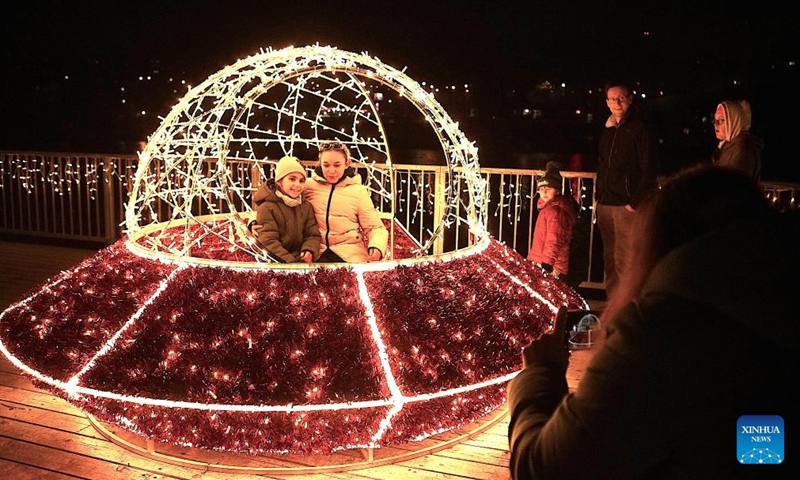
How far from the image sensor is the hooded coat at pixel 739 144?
466cm

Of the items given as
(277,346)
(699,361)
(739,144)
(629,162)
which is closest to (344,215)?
(277,346)

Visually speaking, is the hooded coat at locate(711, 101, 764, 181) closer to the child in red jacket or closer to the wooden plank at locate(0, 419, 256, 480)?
the child in red jacket

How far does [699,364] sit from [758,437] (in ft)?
0.46

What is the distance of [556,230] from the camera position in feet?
19.1

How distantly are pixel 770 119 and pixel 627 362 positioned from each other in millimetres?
23071

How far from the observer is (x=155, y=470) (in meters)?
3.46

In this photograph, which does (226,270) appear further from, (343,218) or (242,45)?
(242,45)

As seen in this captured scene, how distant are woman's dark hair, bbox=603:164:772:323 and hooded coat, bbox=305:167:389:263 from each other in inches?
159

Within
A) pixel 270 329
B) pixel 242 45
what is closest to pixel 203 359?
pixel 270 329

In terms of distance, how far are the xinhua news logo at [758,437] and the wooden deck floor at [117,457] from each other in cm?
253

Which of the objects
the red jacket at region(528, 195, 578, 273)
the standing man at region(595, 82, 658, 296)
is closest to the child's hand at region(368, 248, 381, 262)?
the red jacket at region(528, 195, 578, 273)

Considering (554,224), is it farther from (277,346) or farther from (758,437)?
(758,437)

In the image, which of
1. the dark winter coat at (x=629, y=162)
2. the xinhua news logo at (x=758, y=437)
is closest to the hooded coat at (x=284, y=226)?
the dark winter coat at (x=629, y=162)

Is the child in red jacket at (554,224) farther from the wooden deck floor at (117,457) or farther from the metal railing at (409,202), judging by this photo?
the wooden deck floor at (117,457)
